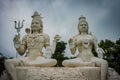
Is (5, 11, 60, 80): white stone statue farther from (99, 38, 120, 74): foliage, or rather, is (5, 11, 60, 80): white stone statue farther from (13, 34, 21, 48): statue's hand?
(99, 38, 120, 74): foliage

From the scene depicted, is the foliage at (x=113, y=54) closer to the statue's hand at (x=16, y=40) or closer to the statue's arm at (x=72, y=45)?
the statue's arm at (x=72, y=45)

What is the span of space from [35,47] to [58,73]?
1.42 metres

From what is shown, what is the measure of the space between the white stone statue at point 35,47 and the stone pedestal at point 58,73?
323 millimetres

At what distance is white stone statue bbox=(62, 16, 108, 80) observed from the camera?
977 cm

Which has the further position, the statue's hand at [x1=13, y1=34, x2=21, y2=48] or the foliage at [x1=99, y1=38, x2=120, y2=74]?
the foliage at [x1=99, y1=38, x2=120, y2=74]

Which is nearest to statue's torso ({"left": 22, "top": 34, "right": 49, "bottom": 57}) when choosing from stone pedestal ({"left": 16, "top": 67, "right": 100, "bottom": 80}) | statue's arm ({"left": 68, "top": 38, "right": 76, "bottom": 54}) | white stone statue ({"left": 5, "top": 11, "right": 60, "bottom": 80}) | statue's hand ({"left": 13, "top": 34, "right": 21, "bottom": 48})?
white stone statue ({"left": 5, "top": 11, "right": 60, "bottom": 80})

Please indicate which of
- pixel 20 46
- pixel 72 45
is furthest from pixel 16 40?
pixel 72 45

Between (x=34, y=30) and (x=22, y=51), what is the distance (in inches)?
28.2

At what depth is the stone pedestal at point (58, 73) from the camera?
9.25 metres

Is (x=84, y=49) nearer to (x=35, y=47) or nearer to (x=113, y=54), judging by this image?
(x=35, y=47)

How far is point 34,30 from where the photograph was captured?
35.1 ft

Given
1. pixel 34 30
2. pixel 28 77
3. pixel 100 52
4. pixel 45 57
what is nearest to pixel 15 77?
pixel 28 77

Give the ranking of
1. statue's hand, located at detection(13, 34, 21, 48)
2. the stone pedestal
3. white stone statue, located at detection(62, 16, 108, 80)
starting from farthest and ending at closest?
statue's hand, located at detection(13, 34, 21, 48) < white stone statue, located at detection(62, 16, 108, 80) < the stone pedestal

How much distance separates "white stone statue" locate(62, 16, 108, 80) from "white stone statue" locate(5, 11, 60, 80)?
532mm
